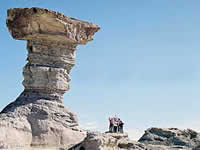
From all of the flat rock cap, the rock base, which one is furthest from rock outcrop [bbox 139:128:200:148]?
the flat rock cap

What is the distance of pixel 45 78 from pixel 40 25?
9.50ft

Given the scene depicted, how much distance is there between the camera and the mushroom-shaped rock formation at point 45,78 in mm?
18172

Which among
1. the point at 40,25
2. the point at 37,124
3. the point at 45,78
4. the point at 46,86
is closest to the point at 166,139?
the point at 46,86

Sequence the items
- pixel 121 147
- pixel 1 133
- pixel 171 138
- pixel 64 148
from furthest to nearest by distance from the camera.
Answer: pixel 171 138
pixel 121 147
pixel 64 148
pixel 1 133

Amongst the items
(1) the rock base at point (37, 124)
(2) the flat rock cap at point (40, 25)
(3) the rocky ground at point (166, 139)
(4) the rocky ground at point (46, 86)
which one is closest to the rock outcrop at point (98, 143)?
(4) the rocky ground at point (46, 86)

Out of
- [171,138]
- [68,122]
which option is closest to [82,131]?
[68,122]

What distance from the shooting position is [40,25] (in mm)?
18953

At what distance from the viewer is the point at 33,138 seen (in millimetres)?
17906

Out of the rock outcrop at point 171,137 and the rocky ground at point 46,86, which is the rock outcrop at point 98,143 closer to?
the rocky ground at point 46,86

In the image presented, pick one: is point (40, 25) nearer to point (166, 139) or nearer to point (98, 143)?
point (98, 143)

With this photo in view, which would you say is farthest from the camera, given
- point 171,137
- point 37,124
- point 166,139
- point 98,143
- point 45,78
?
point 171,137

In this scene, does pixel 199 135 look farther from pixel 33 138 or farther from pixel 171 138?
pixel 33 138

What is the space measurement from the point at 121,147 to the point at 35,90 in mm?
5642

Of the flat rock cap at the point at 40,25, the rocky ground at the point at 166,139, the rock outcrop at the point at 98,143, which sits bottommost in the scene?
the rocky ground at the point at 166,139
